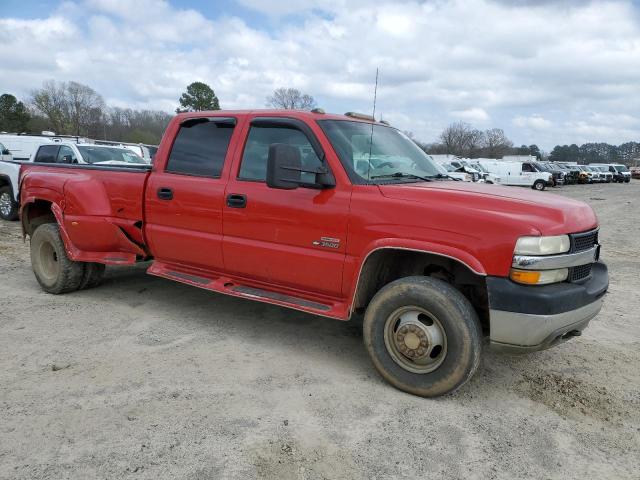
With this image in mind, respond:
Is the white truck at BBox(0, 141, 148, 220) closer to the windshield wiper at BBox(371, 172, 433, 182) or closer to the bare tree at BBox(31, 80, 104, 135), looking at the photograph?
the windshield wiper at BBox(371, 172, 433, 182)

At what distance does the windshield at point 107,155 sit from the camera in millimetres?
11398

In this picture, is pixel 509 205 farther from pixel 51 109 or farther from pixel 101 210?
pixel 51 109

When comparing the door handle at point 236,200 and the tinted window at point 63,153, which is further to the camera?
the tinted window at point 63,153

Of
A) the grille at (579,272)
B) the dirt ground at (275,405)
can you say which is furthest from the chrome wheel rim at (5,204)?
the grille at (579,272)

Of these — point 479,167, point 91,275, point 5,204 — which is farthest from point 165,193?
point 479,167

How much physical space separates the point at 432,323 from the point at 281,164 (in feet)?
4.97

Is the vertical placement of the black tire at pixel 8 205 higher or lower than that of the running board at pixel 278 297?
lower

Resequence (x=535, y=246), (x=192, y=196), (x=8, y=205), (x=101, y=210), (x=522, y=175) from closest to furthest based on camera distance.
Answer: (x=535, y=246) → (x=192, y=196) → (x=101, y=210) → (x=8, y=205) → (x=522, y=175)

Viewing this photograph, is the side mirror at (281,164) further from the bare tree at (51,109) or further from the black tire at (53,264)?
the bare tree at (51,109)

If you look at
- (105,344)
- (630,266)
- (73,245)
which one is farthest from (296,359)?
(630,266)

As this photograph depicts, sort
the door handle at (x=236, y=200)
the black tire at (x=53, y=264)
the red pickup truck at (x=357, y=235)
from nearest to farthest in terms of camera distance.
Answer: the red pickup truck at (x=357, y=235) → the door handle at (x=236, y=200) → the black tire at (x=53, y=264)

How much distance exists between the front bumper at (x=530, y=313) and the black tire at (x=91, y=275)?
439 centimetres

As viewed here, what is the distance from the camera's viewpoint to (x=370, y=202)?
3.54 m

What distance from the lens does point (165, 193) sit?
464 cm
